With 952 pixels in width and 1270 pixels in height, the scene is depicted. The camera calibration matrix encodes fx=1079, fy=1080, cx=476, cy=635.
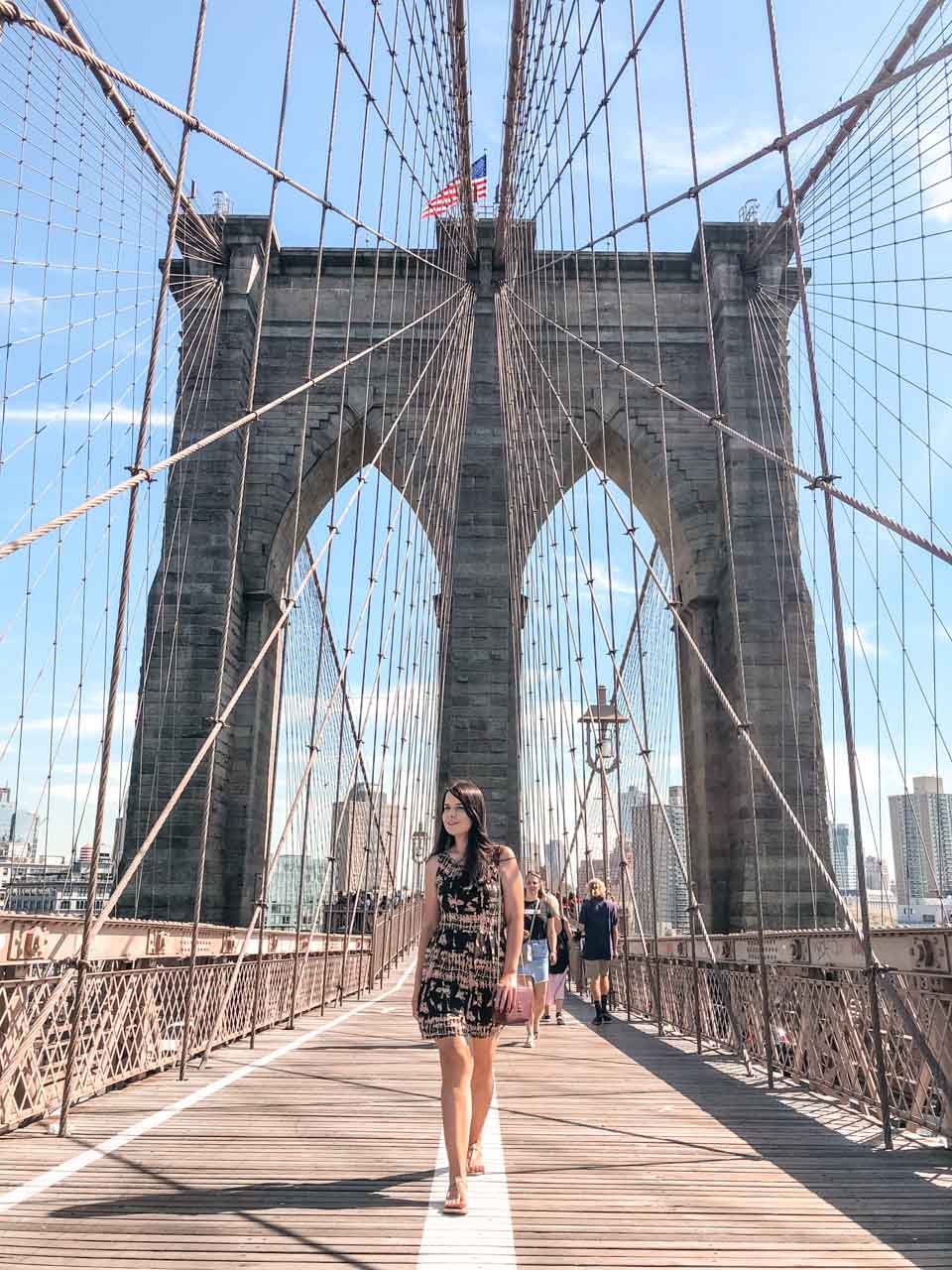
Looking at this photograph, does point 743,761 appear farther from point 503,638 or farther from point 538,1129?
point 538,1129

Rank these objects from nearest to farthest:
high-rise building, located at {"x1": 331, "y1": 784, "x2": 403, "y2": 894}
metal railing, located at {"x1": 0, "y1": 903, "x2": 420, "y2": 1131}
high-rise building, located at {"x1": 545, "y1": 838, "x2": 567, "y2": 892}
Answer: metal railing, located at {"x1": 0, "y1": 903, "x2": 420, "y2": 1131} < high-rise building, located at {"x1": 331, "y1": 784, "x2": 403, "y2": 894} < high-rise building, located at {"x1": 545, "y1": 838, "x2": 567, "y2": 892}

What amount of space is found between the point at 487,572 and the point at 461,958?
15.3 meters

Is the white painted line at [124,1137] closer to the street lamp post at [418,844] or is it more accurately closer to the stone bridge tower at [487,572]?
the stone bridge tower at [487,572]

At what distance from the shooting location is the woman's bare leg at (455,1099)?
253 cm

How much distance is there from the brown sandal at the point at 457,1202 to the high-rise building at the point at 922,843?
6.38m

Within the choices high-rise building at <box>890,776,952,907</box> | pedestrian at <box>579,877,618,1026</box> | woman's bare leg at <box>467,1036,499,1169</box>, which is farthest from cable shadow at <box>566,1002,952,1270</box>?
high-rise building at <box>890,776,952,907</box>

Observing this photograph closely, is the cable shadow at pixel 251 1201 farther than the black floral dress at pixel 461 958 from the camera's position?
No

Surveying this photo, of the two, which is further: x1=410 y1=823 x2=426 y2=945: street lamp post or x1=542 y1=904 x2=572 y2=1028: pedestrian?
x1=410 y1=823 x2=426 y2=945: street lamp post

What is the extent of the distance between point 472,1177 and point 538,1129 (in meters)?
0.83

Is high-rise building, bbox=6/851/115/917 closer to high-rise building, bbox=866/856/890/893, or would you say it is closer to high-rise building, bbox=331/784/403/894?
high-rise building, bbox=331/784/403/894

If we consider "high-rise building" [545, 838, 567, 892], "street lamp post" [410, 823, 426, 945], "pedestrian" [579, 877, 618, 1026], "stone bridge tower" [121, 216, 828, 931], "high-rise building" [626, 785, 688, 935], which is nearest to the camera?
"pedestrian" [579, 877, 618, 1026]

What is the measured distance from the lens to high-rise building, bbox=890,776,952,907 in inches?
364

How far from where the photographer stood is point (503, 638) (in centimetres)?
1762

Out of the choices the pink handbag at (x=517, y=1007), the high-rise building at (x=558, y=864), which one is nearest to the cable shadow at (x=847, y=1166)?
the pink handbag at (x=517, y=1007)
